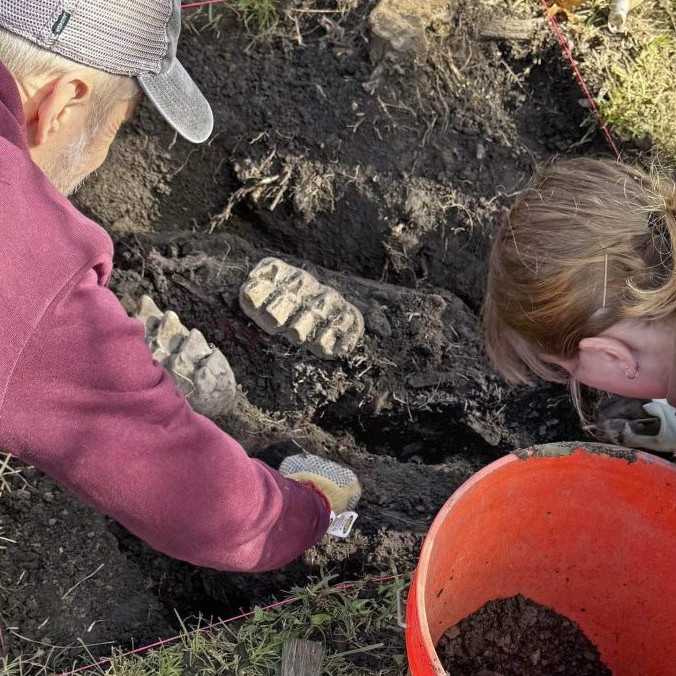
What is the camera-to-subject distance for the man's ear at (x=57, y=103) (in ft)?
5.24

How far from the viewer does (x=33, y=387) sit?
1.51 metres

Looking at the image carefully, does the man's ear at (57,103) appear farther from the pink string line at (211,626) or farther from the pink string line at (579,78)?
the pink string line at (579,78)

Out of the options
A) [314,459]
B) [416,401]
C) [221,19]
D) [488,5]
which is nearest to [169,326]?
[314,459]

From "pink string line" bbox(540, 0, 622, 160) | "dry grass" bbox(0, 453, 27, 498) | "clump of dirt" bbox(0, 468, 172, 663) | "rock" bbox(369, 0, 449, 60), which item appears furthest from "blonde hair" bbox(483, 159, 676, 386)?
"dry grass" bbox(0, 453, 27, 498)

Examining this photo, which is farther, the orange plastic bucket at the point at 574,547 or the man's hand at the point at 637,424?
the man's hand at the point at 637,424

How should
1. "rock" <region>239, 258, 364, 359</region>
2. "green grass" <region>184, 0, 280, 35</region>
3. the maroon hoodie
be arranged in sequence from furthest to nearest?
"green grass" <region>184, 0, 280, 35</region>, "rock" <region>239, 258, 364, 359</region>, the maroon hoodie

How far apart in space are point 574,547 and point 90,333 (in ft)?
4.21

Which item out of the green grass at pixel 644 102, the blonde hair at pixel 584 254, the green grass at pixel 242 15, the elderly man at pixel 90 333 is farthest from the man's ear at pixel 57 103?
the green grass at pixel 644 102

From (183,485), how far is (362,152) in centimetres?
148

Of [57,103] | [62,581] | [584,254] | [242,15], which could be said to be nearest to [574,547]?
[584,254]

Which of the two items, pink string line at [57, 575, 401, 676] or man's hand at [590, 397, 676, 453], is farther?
man's hand at [590, 397, 676, 453]

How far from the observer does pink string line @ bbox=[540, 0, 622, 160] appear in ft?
8.85

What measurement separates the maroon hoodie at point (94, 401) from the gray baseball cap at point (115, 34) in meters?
0.15

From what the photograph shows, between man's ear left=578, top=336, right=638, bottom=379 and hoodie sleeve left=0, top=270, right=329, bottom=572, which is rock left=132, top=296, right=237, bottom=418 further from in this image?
man's ear left=578, top=336, right=638, bottom=379
